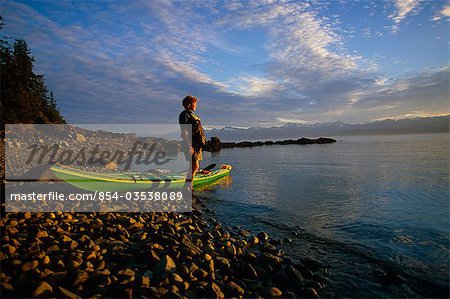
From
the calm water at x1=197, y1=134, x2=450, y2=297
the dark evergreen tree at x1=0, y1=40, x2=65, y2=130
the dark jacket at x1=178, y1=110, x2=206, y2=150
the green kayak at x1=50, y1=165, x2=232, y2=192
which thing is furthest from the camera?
the dark evergreen tree at x1=0, y1=40, x2=65, y2=130

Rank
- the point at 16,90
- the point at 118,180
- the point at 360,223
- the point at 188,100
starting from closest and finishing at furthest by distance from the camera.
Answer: the point at 360,223, the point at 188,100, the point at 118,180, the point at 16,90

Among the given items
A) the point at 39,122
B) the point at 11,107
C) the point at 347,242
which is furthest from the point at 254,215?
the point at 39,122

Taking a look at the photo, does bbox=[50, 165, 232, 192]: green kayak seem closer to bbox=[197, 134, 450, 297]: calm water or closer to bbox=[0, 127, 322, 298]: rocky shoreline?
bbox=[0, 127, 322, 298]: rocky shoreline

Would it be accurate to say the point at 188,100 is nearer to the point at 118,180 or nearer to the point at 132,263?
the point at 118,180

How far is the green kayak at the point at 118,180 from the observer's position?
9.70 meters

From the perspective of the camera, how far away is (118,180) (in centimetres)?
1104

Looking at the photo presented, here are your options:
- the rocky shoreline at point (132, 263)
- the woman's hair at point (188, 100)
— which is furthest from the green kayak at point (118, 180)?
the woman's hair at point (188, 100)

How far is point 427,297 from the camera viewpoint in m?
5.46

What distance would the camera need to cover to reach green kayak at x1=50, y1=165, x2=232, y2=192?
970 centimetres

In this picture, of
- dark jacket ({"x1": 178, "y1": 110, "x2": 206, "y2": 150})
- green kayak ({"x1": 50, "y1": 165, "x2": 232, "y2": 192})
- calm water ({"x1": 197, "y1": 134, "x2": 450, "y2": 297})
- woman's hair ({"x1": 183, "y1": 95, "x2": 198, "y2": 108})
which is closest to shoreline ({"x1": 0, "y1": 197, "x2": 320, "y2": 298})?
calm water ({"x1": 197, "y1": 134, "x2": 450, "y2": 297})

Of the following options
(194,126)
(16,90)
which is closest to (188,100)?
(194,126)

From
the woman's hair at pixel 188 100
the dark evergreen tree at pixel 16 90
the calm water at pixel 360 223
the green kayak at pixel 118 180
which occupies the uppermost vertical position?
the dark evergreen tree at pixel 16 90

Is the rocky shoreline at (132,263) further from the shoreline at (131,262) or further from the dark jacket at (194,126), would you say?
the dark jacket at (194,126)

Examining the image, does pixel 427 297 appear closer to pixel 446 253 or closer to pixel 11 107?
pixel 446 253
